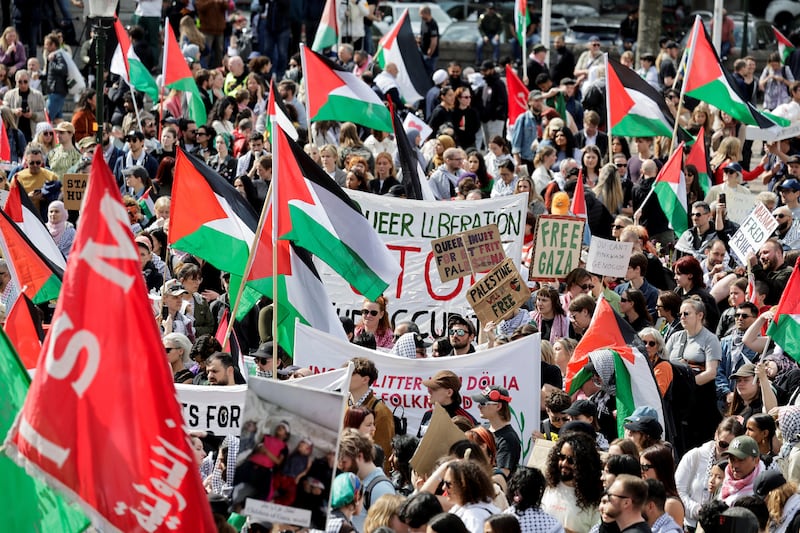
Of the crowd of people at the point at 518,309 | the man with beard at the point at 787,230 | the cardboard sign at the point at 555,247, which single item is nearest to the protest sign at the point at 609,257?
the crowd of people at the point at 518,309

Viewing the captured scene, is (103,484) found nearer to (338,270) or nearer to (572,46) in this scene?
(338,270)

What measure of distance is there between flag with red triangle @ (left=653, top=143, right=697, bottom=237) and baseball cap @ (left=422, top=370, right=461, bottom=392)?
6307 millimetres

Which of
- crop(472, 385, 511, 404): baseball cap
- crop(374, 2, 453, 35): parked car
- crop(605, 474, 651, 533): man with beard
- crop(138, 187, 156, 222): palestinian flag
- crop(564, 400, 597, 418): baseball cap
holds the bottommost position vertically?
crop(374, 2, 453, 35): parked car

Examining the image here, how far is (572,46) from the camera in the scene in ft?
99.6

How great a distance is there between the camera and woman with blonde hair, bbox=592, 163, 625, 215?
16.3 metres

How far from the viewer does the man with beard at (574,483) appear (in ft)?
25.9

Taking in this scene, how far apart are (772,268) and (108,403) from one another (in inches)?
307

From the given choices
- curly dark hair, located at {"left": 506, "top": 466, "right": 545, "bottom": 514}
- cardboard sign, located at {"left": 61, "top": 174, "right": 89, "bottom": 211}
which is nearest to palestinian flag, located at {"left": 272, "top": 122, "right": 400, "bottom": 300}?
curly dark hair, located at {"left": 506, "top": 466, "right": 545, "bottom": 514}

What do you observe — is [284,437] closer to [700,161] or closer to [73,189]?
[73,189]

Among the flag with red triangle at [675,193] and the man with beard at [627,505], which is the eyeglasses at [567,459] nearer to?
the man with beard at [627,505]

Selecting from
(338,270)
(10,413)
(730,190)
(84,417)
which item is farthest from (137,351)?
(730,190)

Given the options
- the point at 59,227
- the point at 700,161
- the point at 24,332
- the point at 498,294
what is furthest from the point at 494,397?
the point at 700,161

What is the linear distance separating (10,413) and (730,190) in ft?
35.5

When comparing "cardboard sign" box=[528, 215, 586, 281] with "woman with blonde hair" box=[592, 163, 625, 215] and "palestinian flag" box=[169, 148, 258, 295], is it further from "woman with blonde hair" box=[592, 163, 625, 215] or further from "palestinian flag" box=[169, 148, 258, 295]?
"woman with blonde hair" box=[592, 163, 625, 215]
